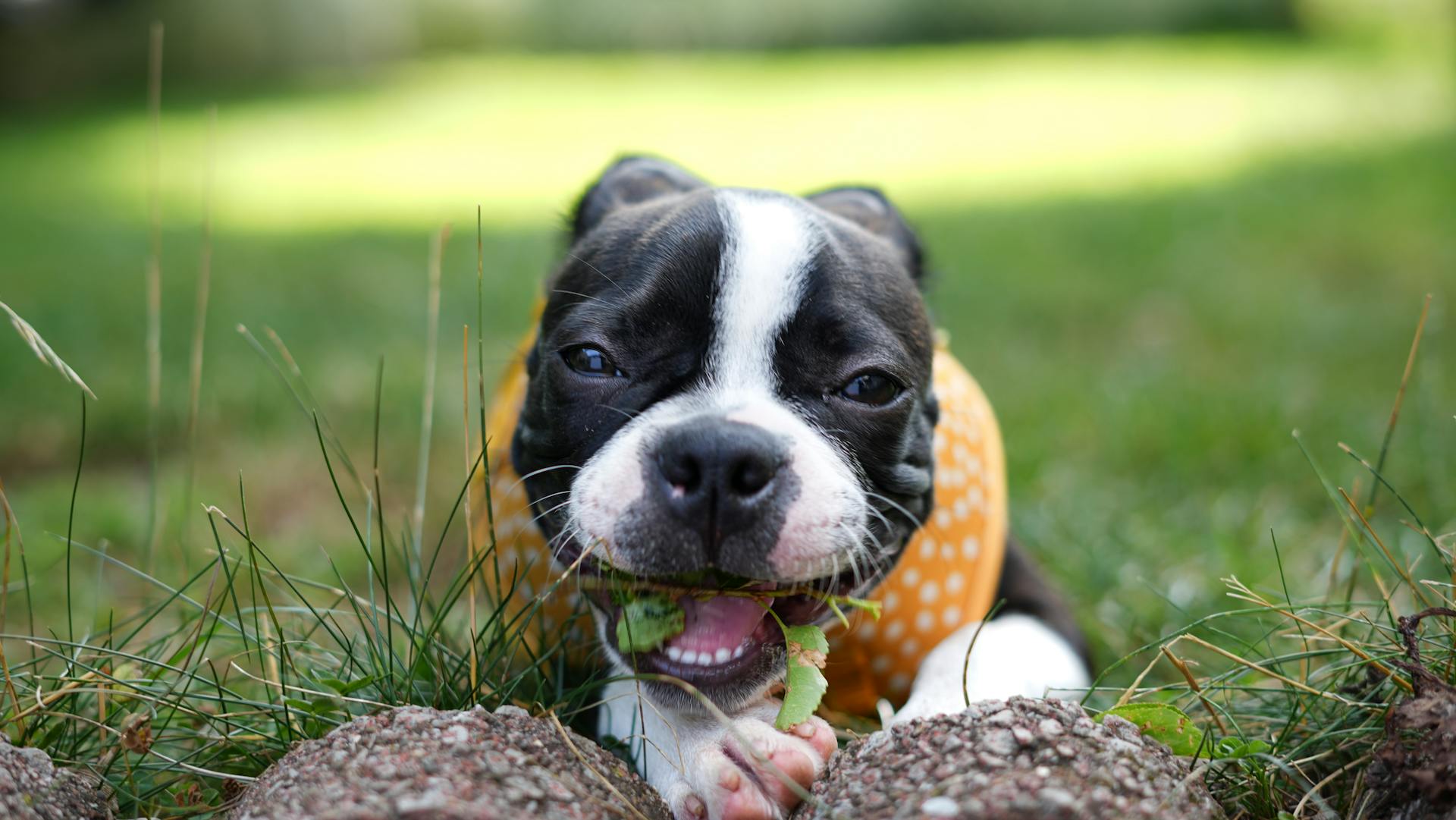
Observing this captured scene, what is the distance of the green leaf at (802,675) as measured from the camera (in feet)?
8.24

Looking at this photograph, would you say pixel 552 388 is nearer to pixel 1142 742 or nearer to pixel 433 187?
pixel 1142 742

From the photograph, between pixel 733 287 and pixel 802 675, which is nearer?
pixel 802 675

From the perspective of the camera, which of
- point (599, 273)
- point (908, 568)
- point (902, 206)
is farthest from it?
point (902, 206)

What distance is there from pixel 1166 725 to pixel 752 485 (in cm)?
92

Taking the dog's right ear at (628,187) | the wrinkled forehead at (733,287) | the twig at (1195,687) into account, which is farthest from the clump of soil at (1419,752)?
the dog's right ear at (628,187)

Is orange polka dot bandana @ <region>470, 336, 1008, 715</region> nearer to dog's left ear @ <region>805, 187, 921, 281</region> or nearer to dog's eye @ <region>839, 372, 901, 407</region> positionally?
dog's left ear @ <region>805, 187, 921, 281</region>

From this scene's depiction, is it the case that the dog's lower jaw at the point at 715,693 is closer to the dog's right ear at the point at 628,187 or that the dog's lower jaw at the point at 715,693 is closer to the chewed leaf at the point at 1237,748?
the chewed leaf at the point at 1237,748

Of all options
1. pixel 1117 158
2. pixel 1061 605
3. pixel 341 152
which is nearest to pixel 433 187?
pixel 341 152

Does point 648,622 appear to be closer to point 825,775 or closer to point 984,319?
point 825,775

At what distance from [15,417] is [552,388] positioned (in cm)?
370

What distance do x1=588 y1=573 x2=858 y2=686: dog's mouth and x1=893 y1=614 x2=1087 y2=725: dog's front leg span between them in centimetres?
32

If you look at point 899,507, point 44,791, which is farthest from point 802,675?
point 44,791

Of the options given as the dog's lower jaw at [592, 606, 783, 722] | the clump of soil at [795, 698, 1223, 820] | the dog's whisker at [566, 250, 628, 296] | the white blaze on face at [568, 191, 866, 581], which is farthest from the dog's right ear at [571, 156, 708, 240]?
the clump of soil at [795, 698, 1223, 820]

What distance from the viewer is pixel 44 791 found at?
2232 millimetres
